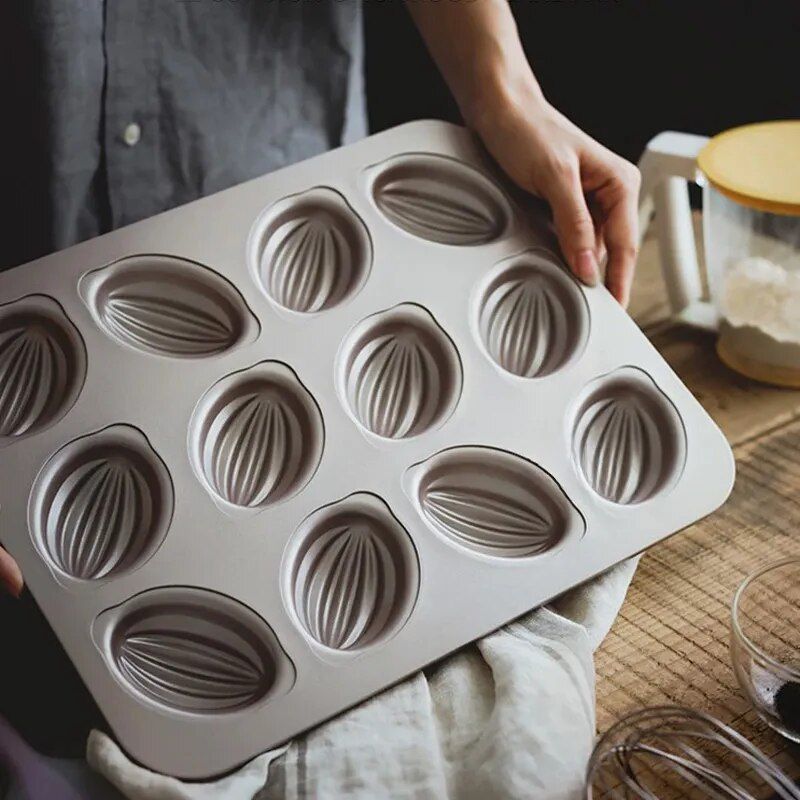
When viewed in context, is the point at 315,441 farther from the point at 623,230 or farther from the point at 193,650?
the point at 623,230

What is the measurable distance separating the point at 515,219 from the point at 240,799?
0.44 metres

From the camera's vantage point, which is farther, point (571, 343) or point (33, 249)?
point (33, 249)

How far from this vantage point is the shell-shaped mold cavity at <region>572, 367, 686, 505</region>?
72 centimetres

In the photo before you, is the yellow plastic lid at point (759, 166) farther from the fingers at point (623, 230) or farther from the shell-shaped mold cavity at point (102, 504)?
the shell-shaped mold cavity at point (102, 504)

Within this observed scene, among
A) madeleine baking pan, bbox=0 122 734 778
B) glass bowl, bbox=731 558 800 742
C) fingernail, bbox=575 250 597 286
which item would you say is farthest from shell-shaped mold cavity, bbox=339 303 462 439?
glass bowl, bbox=731 558 800 742

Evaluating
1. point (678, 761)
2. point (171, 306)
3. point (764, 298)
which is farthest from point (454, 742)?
point (764, 298)

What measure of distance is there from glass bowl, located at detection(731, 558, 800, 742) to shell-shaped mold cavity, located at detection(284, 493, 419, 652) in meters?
0.18

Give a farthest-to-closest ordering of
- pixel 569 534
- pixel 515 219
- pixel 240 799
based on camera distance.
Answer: pixel 515 219
pixel 569 534
pixel 240 799

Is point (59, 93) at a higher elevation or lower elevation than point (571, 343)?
higher

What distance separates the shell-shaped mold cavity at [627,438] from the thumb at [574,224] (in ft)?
0.26

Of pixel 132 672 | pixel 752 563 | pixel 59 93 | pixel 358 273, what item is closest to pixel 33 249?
pixel 59 93

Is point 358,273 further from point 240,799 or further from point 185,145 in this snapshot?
point 240,799

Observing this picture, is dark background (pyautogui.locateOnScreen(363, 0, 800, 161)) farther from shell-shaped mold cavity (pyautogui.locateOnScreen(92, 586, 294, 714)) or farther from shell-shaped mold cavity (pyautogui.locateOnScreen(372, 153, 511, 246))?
shell-shaped mold cavity (pyautogui.locateOnScreen(92, 586, 294, 714))

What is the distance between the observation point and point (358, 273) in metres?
0.76
